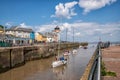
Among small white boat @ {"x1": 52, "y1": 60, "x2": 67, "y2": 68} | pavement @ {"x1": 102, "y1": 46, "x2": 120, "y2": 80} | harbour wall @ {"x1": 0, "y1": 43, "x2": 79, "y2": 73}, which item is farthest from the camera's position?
small white boat @ {"x1": 52, "y1": 60, "x2": 67, "y2": 68}

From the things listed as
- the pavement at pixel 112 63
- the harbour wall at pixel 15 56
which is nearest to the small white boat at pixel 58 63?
the harbour wall at pixel 15 56

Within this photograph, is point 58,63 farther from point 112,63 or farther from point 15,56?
point 112,63

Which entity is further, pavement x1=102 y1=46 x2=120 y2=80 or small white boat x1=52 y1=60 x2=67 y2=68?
small white boat x1=52 y1=60 x2=67 y2=68

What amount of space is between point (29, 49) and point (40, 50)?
6.49 metres

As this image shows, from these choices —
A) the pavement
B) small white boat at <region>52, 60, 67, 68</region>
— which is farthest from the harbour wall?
the pavement

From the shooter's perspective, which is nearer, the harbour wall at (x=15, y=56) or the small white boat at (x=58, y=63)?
the harbour wall at (x=15, y=56)

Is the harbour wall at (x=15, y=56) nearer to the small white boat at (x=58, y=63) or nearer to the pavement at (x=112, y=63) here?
the small white boat at (x=58, y=63)

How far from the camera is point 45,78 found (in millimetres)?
23359

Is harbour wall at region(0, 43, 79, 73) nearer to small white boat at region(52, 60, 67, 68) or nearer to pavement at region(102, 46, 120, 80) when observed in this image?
small white boat at region(52, 60, 67, 68)

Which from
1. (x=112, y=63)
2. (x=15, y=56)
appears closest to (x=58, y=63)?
(x=15, y=56)

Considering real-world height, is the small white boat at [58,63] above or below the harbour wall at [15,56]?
below

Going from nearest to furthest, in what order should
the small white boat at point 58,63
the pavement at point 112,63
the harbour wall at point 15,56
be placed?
1. the pavement at point 112,63
2. the harbour wall at point 15,56
3. the small white boat at point 58,63

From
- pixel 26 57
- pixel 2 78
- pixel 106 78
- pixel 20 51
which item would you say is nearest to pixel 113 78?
pixel 106 78

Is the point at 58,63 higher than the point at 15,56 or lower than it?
lower
